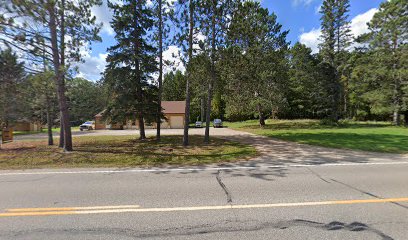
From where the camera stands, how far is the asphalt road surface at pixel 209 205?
11.8 feet

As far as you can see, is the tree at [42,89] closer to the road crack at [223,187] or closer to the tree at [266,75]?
the road crack at [223,187]

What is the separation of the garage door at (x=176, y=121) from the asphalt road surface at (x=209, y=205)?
3172cm

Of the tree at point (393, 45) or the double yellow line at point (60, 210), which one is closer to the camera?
the double yellow line at point (60, 210)

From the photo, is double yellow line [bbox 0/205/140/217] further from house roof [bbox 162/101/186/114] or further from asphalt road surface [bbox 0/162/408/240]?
house roof [bbox 162/101/186/114]

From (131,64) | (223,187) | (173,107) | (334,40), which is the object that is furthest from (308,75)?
(223,187)

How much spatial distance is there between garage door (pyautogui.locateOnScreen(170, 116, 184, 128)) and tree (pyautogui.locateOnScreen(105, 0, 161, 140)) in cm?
2230

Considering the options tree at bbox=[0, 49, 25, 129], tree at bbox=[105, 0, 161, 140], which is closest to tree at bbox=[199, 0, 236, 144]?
tree at bbox=[105, 0, 161, 140]

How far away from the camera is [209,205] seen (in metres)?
4.61

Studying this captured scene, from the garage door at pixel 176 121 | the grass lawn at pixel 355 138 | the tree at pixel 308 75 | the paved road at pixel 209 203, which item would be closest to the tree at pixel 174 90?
the garage door at pixel 176 121

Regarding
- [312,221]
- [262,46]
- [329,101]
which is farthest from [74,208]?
[329,101]

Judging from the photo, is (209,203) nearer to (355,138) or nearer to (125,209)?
(125,209)

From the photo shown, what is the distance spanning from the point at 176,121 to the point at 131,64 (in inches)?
903

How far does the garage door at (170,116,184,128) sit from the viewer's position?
128 feet

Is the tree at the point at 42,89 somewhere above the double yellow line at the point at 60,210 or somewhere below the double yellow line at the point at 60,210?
above
